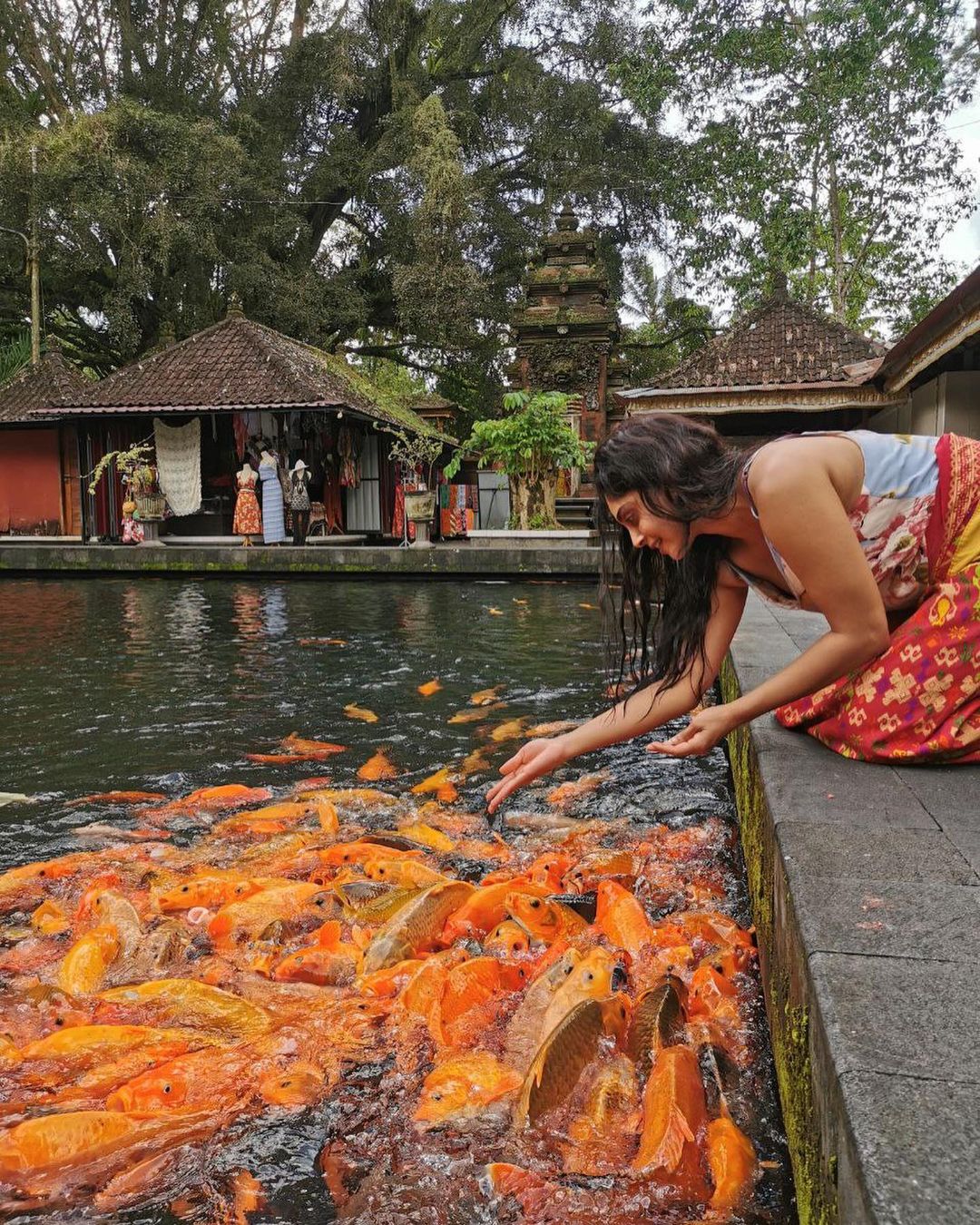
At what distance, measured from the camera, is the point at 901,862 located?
2.36 meters

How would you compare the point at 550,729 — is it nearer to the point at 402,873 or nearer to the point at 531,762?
the point at 402,873

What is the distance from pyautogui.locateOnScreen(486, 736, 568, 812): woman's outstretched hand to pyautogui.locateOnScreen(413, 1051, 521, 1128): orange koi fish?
675 millimetres

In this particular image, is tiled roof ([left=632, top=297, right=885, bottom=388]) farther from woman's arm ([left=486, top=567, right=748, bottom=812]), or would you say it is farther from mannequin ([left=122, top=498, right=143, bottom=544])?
woman's arm ([left=486, top=567, right=748, bottom=812])

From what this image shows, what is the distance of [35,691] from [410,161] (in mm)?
19535

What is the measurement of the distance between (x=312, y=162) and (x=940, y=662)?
2614 centimetres

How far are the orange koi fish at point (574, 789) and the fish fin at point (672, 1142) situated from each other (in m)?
3.12

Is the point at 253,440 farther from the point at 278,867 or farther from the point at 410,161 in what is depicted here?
the point at 278,867

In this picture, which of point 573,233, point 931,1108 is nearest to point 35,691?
Answer: point 931,1108

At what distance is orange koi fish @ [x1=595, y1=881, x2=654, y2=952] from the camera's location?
3.50 meters

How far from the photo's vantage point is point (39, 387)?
22688 mm

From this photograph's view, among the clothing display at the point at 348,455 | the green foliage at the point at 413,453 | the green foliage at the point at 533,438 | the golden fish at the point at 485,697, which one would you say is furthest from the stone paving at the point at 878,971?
the clothing display at the point at 348,455

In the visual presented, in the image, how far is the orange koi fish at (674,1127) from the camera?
2262mm

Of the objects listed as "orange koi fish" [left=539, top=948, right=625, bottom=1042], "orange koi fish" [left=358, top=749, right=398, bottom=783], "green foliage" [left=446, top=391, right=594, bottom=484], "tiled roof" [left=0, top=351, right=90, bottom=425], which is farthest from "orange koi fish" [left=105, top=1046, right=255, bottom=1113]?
"tiled roof" [left=0, top=351, right=90, bottom=425]

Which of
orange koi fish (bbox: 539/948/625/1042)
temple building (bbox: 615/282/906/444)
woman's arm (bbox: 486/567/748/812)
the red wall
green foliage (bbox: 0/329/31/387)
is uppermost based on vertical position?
green foliage (bbox: 0/329/31/387)
